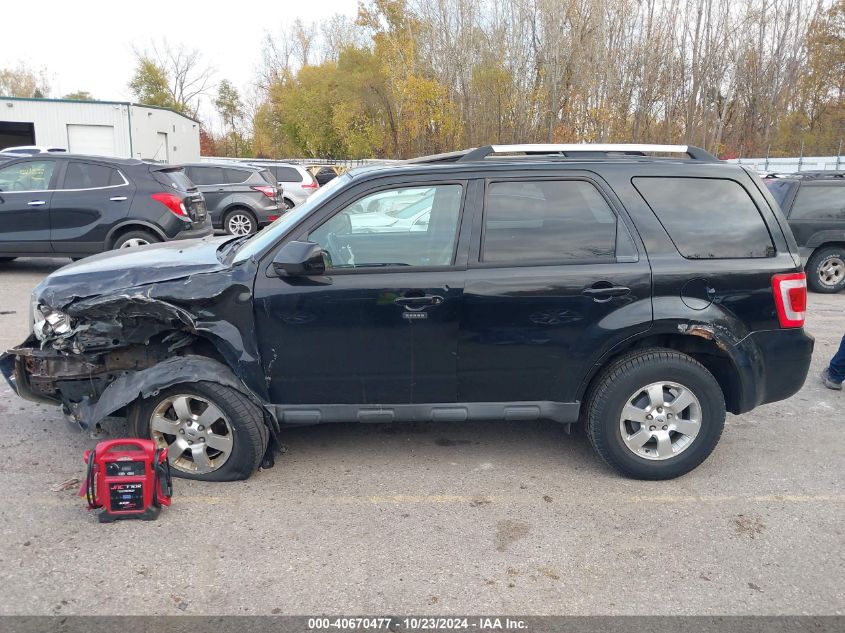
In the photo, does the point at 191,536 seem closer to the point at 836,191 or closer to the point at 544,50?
the point at 836,191

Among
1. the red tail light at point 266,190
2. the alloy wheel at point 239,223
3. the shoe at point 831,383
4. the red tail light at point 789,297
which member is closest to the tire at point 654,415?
the red tail light at point 789,297

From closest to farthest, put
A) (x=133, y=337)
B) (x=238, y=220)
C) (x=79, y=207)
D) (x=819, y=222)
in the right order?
(x=133, y=337) < (x=79, y=207) < (x=819, y=222) < (x=238, y=220)

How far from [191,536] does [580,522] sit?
2027mm

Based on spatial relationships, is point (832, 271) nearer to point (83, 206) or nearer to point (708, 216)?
point (708, 216)

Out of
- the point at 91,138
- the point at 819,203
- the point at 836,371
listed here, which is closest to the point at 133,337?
the point at 836,371

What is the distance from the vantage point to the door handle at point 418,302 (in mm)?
3809

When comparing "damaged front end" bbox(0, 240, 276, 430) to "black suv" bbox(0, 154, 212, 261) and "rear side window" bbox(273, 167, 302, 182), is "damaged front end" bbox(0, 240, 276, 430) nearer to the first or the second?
"black suv" bbox(0, 154, 212, 261)

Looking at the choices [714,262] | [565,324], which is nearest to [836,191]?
[714,262]

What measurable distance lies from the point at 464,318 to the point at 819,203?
887 cm

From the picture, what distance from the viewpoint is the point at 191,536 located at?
135 inches

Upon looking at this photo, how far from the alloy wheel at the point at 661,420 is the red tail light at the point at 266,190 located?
506 inches

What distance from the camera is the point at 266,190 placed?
609 inches

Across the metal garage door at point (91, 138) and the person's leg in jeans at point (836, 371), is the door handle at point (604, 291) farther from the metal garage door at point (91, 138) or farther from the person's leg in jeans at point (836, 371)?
the metal garage door at point (91, 138)

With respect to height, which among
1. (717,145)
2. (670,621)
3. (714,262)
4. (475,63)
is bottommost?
(670,621)
